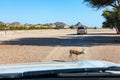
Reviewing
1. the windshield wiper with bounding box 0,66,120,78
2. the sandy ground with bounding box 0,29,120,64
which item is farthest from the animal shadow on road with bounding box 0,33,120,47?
the windshield wiper with bounding box 0,66,120,78

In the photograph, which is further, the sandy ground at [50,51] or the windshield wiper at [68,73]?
the sandy ground at [50,51]

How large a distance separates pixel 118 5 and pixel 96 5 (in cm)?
314

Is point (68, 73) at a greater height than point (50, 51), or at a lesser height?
greater

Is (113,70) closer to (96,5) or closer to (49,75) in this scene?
(49,75)

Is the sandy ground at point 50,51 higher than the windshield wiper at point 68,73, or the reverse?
the windshield wiper at point 68,73

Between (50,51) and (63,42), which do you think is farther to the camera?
(63,42)

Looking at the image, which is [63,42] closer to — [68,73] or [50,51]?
[50,51]

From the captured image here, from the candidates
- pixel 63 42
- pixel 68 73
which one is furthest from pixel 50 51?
pixel 68 73

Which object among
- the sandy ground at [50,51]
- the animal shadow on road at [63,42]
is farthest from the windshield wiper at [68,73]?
the animal shadow on road at [63,42]

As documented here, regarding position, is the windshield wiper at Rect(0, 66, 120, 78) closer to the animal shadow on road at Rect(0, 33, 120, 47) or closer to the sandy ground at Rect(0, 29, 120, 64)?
Result: the sandy ground at Rect(0, 29, 120, 64)

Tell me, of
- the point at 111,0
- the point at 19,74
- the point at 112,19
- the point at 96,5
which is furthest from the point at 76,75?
the point at 112,19

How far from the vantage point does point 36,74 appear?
364 centimetres

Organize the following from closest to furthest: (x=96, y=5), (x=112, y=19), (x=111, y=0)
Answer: (x=111, y=0), (x=96, y=5), (x=112, y=19)

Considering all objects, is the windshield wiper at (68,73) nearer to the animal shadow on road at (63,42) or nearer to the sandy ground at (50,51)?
the sandy ground at (50,51)
